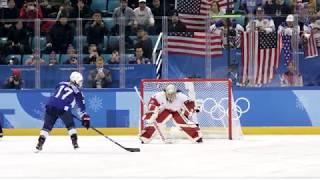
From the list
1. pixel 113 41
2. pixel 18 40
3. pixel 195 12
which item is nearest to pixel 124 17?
pixel 113 41

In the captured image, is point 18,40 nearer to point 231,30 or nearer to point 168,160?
point 231,30

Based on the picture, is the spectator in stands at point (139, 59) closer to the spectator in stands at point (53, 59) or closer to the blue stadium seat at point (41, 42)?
the spectator in stands at point (53, 59)

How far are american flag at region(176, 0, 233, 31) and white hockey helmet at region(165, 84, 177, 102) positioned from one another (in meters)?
2.80

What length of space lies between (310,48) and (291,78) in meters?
0.76

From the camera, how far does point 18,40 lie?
60.3ft

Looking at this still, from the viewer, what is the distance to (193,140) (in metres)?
15.1

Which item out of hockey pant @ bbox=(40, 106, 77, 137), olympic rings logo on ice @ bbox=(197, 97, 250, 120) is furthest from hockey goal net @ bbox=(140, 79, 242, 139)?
hockey pant @ bbox=(40, 106, 77, 137)

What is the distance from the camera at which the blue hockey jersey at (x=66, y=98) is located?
13102 millimetres

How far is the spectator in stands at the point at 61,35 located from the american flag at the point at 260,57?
12.7ft

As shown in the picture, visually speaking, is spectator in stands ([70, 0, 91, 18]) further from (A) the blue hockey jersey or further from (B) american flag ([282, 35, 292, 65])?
(A) the blue hockey jersey

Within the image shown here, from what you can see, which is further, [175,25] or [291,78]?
[175,25]

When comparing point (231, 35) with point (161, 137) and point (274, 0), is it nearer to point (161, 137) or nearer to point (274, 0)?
point (274, 0)


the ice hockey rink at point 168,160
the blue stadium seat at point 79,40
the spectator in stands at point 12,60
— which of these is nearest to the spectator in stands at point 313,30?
the ice hockey rink at point 168,160

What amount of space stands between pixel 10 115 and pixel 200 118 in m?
4.36
